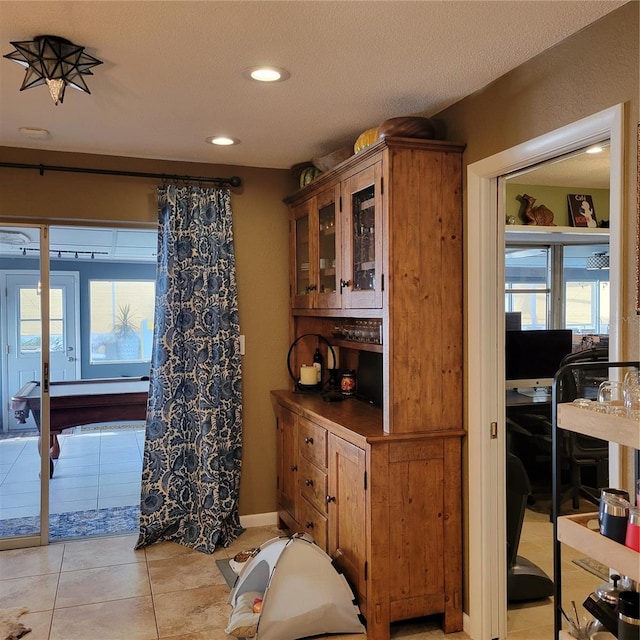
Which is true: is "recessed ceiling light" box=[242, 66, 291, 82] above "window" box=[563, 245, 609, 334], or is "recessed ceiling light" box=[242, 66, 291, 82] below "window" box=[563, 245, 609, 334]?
above

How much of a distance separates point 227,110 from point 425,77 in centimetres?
96

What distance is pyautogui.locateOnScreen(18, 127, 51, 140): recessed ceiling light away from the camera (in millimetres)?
3191

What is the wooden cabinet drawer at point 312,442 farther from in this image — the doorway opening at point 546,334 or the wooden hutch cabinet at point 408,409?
the doorway opening at point 546,334

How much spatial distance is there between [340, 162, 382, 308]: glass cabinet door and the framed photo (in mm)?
1989

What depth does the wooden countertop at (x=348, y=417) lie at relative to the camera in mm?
2607

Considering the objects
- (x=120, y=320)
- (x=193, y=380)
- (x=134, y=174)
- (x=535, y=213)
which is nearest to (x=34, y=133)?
(x=134, y=174)

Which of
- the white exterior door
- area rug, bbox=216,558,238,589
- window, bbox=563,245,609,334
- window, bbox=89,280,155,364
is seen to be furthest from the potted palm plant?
window, bbox=563,245,609,334

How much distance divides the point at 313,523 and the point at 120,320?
6183 mm

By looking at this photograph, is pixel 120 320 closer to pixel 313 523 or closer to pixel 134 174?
pixel 134 174

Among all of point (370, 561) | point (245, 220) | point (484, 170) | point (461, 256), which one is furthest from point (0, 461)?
point (484, 170)

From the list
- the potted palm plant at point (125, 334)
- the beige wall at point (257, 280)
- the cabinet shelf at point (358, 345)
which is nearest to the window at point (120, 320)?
the potted palm plant at point (125, 334)

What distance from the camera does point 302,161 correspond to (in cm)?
388

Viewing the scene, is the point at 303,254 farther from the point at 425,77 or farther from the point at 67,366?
the point at 67,366

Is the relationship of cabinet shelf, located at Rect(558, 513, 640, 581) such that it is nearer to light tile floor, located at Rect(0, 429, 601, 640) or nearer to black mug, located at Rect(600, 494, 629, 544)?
black mug, located at Rect(600, 494, 629, 544)
